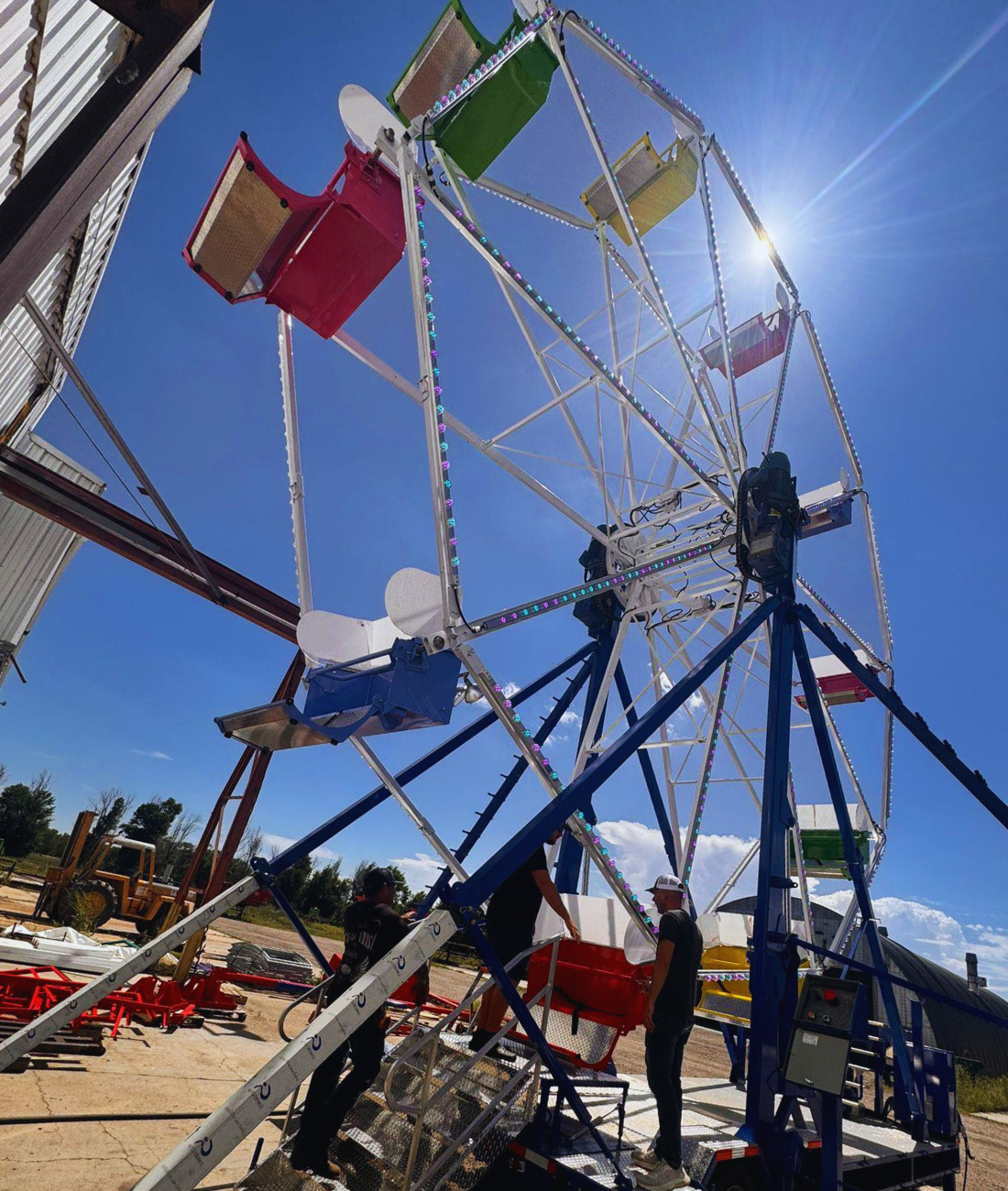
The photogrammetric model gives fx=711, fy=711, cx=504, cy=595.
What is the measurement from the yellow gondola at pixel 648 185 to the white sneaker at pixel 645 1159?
9.84 m

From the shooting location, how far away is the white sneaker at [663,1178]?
13.8 ft

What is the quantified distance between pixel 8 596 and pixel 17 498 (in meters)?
6.07

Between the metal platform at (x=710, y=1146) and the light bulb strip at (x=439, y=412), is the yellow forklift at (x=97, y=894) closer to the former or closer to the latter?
the metal platform at (x=710, y=1146)

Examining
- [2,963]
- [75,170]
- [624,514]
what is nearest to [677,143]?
[624,514]

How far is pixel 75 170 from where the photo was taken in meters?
1.67

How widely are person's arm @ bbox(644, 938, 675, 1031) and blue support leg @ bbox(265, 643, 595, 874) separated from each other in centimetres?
223

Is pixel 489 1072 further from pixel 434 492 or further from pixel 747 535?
pixel 747 535

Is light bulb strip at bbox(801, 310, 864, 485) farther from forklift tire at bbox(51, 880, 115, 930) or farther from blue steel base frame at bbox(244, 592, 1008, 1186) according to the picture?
forklift tire at bbox(51, 880, 115, 930)

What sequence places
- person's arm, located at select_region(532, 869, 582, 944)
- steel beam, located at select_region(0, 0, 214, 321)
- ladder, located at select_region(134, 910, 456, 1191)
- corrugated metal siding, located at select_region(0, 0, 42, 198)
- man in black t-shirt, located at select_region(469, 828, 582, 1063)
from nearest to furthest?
steel beam, located at select_region(0, 0, 214, 321) → ladder, located at select_region(134, 910, 456, 1191) → corrugated metal siding, located at select_region(0, 0, 42, 198) → person's arm, located at select_region(532, 869, 582, 944) → man in black t-shirt, located at select_region(469, 828, 582, 1063)

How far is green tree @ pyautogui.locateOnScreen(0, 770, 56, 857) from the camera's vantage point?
151ft

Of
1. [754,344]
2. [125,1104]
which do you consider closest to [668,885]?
[125,1104]

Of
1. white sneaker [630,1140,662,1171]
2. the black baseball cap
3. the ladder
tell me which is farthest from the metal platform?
the black baseball cap

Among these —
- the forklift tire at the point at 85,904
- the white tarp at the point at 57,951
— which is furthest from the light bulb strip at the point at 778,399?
the forklift tire at the point at 85,904

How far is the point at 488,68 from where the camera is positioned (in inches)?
259
